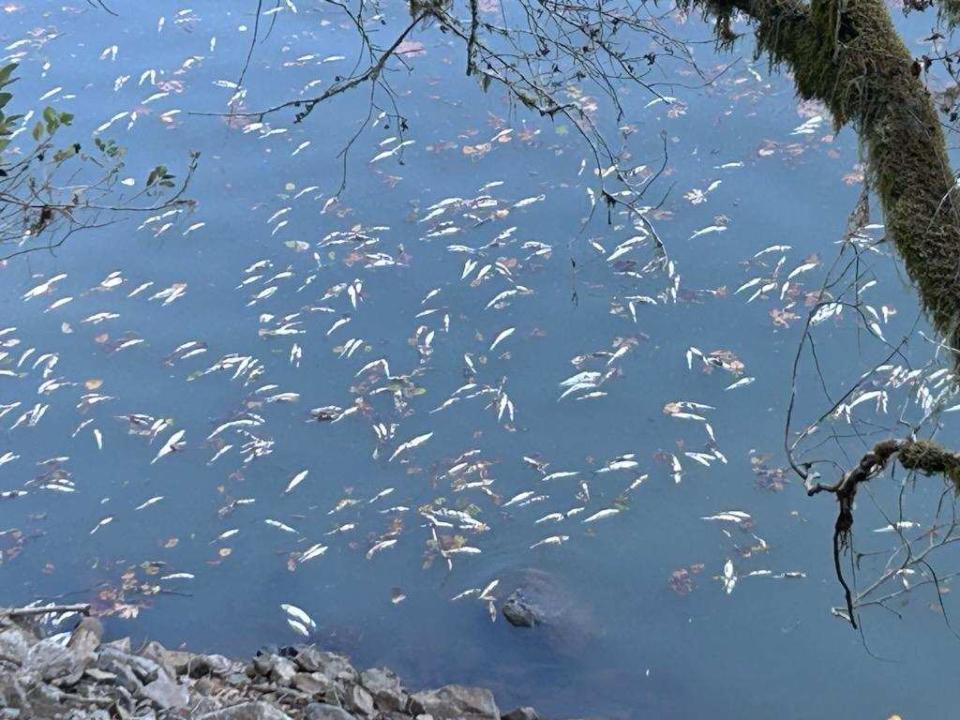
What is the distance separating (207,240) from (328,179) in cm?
128

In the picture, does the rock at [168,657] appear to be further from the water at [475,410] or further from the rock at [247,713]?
the rock at [247,713]

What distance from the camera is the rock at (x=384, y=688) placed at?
17.9ft

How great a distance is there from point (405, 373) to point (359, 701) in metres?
2.81

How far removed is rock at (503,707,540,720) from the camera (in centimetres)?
549

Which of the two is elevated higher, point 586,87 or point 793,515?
point 586,87

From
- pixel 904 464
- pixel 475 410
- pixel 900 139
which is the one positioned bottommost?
pixel 475 410

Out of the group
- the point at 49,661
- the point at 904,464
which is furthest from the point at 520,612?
the point at 904,464

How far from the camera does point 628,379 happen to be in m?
7.37

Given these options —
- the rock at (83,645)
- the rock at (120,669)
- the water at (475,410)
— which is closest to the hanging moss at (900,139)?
the water at (475,410)

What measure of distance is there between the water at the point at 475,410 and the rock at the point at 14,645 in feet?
2.69

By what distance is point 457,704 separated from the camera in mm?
5547

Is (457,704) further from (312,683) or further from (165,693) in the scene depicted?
(165,693)

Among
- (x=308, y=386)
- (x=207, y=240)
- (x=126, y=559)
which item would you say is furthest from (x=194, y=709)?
(x=207, y=240)

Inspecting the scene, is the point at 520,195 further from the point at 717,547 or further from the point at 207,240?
the point at 717,547
